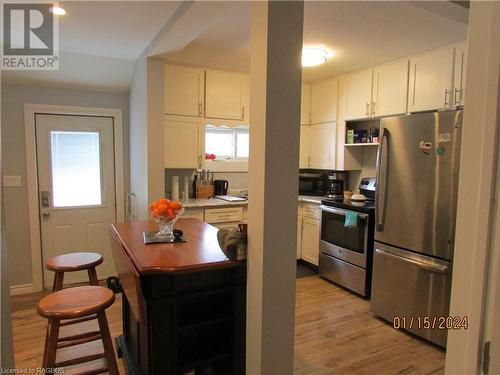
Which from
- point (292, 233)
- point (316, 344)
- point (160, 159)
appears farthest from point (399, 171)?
point (160, 159)

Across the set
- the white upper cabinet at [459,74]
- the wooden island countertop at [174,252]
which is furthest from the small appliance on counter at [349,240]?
the wooden island countertop at [174,252]

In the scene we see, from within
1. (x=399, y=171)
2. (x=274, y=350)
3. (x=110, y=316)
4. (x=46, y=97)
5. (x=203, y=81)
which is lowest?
Answer: (x=110, y=316)

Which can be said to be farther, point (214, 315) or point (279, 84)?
point (214, 315)

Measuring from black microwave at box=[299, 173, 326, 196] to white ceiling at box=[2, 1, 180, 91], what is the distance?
2.57 m

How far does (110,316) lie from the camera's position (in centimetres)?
Result: 311

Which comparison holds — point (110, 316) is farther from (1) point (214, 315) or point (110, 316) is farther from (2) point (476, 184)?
(2) point (476, 184)

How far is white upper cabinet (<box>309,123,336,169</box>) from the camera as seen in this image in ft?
14.1

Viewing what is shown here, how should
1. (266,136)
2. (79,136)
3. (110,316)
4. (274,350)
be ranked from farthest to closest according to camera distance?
(79,136) → (110,316) → (274,350) → (266,136)

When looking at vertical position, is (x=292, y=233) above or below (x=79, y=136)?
below

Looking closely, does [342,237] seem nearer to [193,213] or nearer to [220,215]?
[220,215]

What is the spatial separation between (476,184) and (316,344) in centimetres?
230

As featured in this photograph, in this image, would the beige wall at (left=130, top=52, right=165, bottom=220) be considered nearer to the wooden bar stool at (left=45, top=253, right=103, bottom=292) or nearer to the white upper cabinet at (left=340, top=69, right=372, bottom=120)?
the wooden bar stool at (left=45, top=253, right=103, bottom=292)

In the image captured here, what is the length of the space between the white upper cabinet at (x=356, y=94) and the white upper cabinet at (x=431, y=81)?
52cm

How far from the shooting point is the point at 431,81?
3109 mm
